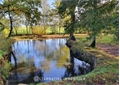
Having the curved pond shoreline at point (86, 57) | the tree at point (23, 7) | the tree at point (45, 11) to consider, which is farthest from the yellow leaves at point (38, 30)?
the curved pond shoreline at point (86, 57)

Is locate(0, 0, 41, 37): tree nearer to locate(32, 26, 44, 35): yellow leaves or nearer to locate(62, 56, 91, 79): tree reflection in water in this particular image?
locate(62, 56, 91, 79): tree reflection in water

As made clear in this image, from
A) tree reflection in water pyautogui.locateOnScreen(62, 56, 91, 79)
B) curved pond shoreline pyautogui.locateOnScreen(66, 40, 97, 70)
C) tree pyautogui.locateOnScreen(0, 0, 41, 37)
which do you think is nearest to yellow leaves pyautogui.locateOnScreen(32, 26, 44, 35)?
tree pyautogui.locateOnScreen(0, 0, 41, 37)

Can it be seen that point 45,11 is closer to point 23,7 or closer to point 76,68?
point 23,7

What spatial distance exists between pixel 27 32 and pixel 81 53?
767 inches

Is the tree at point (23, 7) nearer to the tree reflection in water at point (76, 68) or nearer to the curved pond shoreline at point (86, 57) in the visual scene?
the curved pond shoreline at point (86, 57)

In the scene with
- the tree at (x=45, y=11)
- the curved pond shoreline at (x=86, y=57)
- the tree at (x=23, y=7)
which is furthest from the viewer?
the tree at (x=45, y=11)

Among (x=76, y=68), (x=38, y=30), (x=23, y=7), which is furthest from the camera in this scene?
(x=38, y=30)

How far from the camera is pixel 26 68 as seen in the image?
8.77 metres

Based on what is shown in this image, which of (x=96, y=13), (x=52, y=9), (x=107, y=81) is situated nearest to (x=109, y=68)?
(x=107, y=81)

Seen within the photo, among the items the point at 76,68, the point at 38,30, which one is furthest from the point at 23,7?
the point at 38,30

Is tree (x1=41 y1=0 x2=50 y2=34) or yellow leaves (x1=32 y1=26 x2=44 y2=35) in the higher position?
tree (x1=41 y1=0 x2=50 y2=34)

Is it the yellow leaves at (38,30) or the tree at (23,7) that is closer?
the tree at (23,7)

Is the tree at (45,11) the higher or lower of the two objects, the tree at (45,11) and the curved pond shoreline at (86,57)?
the higher

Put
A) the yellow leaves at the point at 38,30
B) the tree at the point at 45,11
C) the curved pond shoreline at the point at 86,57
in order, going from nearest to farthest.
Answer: the curved pond shoreline at the point at 86,57 < the tree at the point at 45,11 < the yellow leaves at the point at 38,30
